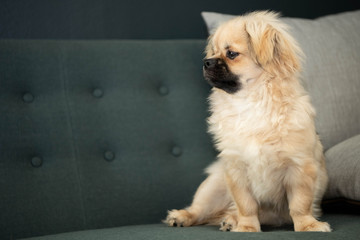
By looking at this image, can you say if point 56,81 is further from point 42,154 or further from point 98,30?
point 98,30

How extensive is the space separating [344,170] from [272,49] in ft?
1.39

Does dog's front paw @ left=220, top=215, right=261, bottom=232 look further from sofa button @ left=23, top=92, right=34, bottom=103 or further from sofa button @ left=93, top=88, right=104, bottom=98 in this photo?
sofa button @ left=23, top=92, right=34, bottom=103

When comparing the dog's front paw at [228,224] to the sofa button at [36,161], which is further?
the sofa button at [36,161]

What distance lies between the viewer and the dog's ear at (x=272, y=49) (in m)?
1.45

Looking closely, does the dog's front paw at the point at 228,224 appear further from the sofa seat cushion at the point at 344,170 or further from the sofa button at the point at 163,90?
the sofa button at the point at 163,90

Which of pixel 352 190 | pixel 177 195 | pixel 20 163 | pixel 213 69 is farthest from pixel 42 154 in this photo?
pixel 352 190

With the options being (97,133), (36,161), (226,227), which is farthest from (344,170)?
(36,161)

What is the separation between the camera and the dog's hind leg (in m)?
1.49

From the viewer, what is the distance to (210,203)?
60.2 inches

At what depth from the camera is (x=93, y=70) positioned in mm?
1708

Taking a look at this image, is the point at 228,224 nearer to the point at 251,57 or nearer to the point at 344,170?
the point at 344,170

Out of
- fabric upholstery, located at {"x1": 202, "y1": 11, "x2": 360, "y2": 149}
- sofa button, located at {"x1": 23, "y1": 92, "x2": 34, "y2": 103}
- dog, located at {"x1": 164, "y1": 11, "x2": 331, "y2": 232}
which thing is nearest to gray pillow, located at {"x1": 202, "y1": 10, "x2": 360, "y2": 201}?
fabric upholstery, located at {"x1": 202, "y1": 11, "x2": 360, "y2": 149}

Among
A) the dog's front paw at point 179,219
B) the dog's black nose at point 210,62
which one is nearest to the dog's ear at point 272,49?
the dog's black nose at point 210,62

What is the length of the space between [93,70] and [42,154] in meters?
0.34
